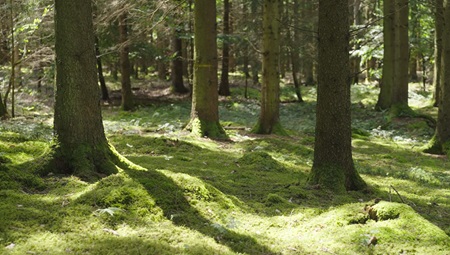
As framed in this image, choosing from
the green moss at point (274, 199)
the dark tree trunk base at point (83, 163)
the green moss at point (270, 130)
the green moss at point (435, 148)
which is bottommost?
the green moss at point (435, 148)

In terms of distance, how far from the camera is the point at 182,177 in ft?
17.3

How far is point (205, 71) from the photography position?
37.2 ft

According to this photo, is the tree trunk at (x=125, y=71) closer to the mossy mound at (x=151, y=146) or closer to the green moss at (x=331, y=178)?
the mossy mound at (x=151, y=146)

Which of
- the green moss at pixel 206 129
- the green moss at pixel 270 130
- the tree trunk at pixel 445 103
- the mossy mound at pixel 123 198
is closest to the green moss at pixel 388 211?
the mossy mound at pixel 123 198

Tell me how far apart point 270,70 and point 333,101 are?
21.5 feet

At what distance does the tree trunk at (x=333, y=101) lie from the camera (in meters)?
5.93

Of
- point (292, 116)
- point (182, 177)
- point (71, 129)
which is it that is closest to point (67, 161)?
point (71, 129)

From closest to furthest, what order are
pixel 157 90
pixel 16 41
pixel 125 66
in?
pixel 16 41 < pixel 125 66 < pixel 157 90

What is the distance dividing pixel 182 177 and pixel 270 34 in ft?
26.4

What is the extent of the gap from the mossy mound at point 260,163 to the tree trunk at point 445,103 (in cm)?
519

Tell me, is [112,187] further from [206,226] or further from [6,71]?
[6,71]

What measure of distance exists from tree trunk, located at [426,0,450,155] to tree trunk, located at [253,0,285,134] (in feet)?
13.9

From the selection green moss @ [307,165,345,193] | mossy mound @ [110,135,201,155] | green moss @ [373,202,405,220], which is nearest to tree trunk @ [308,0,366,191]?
green moss @ [307,165,345,193]

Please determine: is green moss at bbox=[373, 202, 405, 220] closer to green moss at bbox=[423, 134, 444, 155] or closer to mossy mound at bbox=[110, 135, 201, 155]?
mossy mound at bbox=[110, 135, 201, 155]
